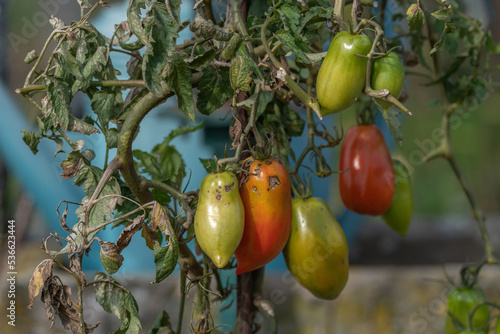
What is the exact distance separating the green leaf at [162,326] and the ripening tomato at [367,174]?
1.01ft

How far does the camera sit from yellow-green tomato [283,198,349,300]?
684 millimetres

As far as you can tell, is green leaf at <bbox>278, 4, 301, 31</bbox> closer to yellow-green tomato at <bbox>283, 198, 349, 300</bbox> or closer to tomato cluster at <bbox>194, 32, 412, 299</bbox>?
tomato cluster at <bbox>194, 32, 412, 299</bbox>

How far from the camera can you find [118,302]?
0.60 metres

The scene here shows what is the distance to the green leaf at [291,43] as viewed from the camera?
1.76 feet

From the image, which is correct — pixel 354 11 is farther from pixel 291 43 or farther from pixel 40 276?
pixel 40 276

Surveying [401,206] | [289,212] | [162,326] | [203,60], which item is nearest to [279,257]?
[401,206]

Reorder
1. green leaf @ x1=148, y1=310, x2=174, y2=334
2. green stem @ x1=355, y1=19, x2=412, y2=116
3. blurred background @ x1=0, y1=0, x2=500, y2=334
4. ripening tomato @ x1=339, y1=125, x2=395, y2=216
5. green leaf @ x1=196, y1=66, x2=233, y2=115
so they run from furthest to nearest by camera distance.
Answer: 1. blurred background @ x1=0, y1=0, x2=500, y2=334
2. ripening tomato @ x1=339, y1=125, x2=395, y2=216
3. green leaf @ x1=148, y1=310, x2=174, y2=334
4. green leaf @ x1=196, y1=66, x2=233, y2=115
5. green stem @ x1=355, y1=19, x2=412, y2=116

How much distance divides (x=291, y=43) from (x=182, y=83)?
0.11 metres

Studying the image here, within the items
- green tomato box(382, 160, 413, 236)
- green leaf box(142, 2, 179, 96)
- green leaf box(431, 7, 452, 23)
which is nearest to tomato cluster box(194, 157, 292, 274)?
green leaf box(142, 2, 179, 96)

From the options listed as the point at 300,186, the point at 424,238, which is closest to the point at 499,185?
the point at 424,238

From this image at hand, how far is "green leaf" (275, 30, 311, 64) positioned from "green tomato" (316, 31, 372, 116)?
0.07ft

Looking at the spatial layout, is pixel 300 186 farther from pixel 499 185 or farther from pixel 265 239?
pixel 499 185

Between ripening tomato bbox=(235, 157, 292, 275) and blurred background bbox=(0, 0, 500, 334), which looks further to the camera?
blurred background bbox=(0, 0, 500, 334)

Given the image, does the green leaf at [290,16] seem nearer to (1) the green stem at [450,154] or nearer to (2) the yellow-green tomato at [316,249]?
(2) the yellow-green tomato at [316,249]
